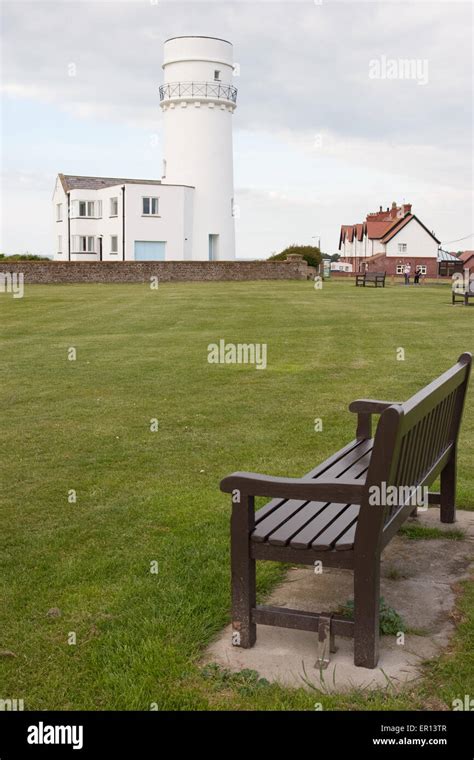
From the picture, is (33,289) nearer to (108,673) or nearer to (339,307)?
(339,307)

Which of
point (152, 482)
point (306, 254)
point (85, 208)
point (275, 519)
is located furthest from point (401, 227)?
point (275, 519)

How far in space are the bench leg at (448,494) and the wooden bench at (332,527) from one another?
1.54m

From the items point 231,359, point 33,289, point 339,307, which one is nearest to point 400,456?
point 231,359

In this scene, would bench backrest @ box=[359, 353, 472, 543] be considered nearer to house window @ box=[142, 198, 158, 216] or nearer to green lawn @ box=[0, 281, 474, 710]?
green lawn @ box=[0, 281, 474, 710]

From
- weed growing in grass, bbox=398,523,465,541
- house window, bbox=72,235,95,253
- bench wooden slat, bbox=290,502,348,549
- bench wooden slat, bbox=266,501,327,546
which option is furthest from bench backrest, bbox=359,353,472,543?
house window, bbox=72,235,95,253

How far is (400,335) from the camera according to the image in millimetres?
19344

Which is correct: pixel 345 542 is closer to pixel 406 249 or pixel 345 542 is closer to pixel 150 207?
pixel 150 207

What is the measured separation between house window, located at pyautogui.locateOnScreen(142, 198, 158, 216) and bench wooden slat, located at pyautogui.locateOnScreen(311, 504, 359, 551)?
166ft

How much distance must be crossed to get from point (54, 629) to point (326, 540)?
167 centimetres

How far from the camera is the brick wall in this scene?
4139 centimetres

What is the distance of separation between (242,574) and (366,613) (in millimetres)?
691

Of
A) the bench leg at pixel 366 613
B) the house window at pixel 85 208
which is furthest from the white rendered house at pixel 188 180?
the bench leg at pixel 366 613

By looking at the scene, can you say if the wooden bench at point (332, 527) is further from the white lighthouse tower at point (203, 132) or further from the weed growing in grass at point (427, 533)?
the white lighthouse tower at point (203, 132)

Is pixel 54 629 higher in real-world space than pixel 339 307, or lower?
lower
